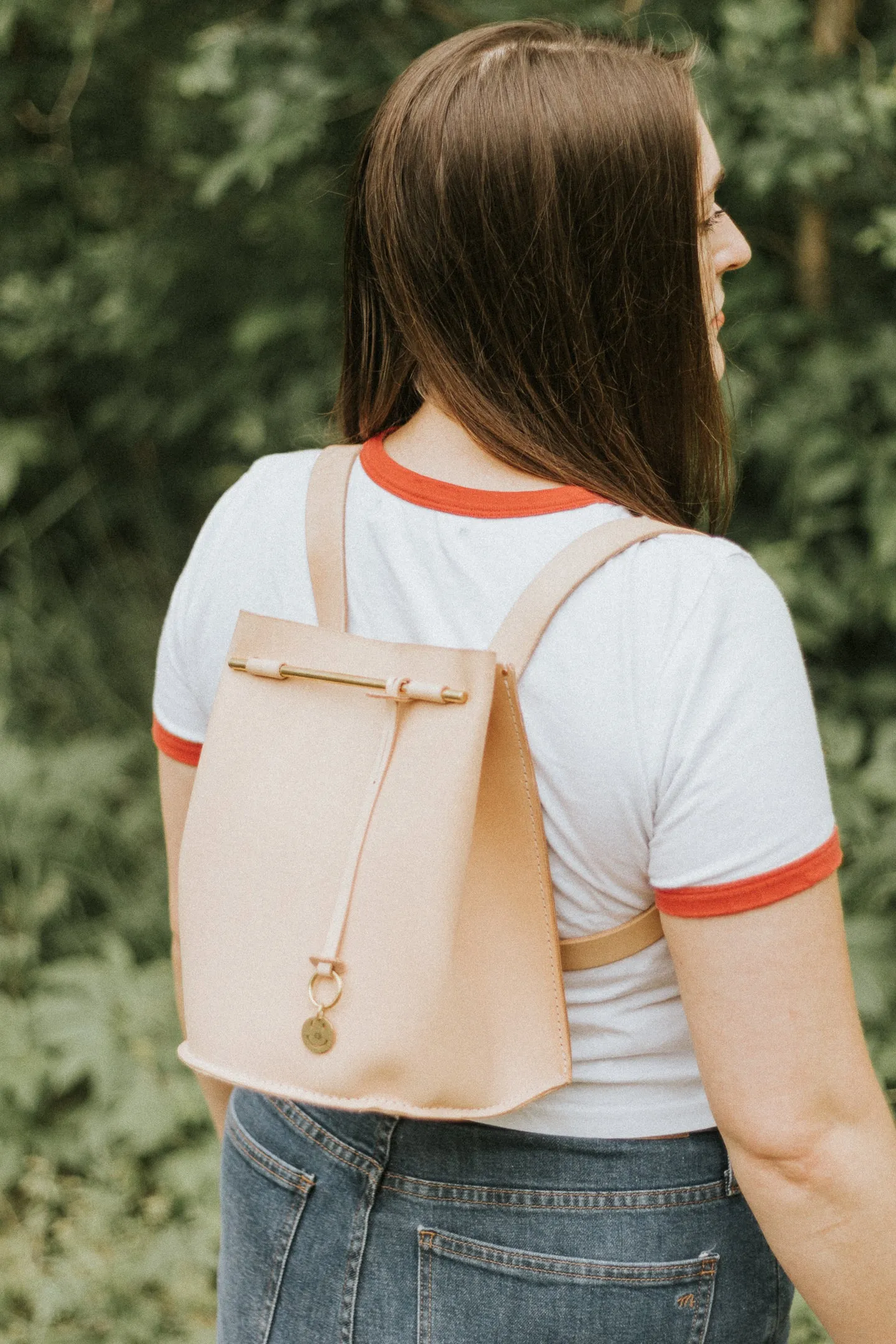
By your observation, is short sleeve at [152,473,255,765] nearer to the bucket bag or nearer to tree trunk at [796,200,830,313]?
the bucket bag

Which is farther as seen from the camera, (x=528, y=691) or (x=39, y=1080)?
(x=39, y=1080)

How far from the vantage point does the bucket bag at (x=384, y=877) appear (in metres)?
0.90

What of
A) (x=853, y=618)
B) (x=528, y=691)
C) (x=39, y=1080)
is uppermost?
(x=528, y=691)

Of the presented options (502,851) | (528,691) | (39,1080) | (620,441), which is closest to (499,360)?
(620,441)

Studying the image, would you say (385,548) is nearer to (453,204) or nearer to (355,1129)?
(453,204)

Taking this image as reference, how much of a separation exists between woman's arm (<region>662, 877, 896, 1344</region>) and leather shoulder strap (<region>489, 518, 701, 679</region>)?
0.77 ft

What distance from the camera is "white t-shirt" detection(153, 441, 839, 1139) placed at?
2.85ft

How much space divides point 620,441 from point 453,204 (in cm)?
23

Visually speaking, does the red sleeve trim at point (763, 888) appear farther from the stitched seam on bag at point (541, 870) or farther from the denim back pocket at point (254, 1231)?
the denim back pocket at point (254, 1231)

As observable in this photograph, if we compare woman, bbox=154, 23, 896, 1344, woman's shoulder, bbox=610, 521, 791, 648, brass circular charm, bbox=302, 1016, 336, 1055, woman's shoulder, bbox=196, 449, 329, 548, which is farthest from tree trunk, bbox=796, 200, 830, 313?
brass circular charm, bbox=302, 1016, 336, 1055

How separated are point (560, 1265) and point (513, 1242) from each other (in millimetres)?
42

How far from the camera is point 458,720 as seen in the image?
35.0 inches

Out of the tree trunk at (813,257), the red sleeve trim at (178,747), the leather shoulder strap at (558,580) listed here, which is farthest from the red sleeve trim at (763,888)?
the tree trunk at (813,257)

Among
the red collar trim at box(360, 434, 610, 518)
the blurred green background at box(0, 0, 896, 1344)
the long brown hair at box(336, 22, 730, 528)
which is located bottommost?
the blurred green background at box(0, 0, 896, 1344)
